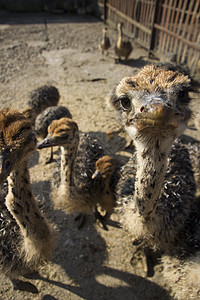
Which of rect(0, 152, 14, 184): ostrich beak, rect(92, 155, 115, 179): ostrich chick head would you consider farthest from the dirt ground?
rect(0, 152, 14, 184): ostrich beak

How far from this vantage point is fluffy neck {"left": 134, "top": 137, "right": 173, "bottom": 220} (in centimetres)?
190

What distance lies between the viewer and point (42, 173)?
16.3 feet

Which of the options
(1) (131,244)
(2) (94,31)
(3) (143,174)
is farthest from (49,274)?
(2) (94,31)

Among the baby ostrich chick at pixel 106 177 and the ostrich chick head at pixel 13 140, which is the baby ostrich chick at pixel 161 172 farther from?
the ostrich chick head at pixel 13 140

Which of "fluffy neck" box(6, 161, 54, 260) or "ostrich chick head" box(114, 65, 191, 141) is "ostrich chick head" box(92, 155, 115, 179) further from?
"ostrich chick head" box(114, 65, 191, 141)

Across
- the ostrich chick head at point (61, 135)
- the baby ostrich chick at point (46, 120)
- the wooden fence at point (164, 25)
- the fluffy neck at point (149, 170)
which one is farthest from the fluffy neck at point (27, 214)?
the wooden fence at point (164, 25)

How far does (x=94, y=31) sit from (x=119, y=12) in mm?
1753

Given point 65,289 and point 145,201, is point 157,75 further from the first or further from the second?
point 65,289

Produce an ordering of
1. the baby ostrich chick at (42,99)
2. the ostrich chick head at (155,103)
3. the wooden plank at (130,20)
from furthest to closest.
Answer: the wooden plank at (130,20)
the baby ostrich chick at (42,99)
the ostrich chick head at (155,103)

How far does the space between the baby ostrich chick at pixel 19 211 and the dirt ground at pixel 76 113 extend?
688mm

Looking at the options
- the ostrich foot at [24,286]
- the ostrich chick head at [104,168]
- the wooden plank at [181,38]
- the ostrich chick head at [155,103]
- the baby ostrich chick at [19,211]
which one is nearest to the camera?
the ostrich chick head at [155,103]

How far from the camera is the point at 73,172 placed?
353cm

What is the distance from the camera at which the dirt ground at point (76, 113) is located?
330 cm

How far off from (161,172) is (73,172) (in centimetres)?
174
